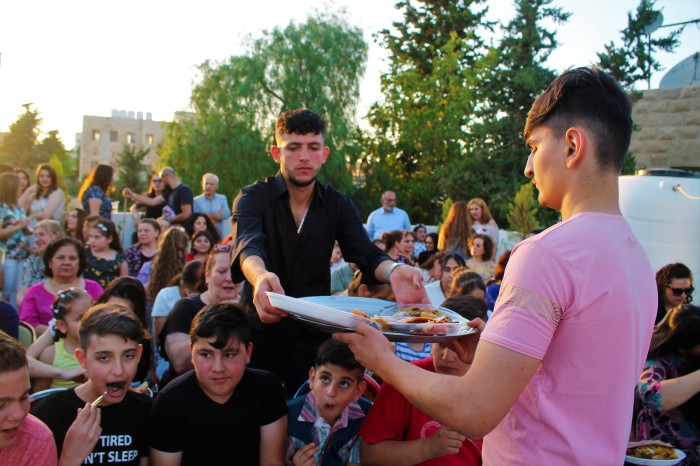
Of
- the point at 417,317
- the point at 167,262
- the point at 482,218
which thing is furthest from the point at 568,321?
the point at 482,218

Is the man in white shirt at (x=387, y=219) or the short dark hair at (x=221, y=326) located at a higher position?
the man in white shirt at (x=387, y=219)

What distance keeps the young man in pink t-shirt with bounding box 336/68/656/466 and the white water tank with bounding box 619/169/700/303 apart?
843cm

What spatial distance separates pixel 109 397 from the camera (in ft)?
10.5

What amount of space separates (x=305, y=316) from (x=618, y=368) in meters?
0.93

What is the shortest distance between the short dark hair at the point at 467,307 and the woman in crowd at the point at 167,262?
370 cm

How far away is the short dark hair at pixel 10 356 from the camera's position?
2615 millimetres

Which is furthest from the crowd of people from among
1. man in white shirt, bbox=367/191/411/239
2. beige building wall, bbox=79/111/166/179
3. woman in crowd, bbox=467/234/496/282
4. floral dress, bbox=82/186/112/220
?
beige building wall, bbox=79/111/166/179

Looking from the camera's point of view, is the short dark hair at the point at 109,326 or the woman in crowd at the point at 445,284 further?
the woman in crowd at the point at 445,284

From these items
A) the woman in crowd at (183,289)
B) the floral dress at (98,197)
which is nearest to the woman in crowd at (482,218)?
the woman in crowd at (183,289)

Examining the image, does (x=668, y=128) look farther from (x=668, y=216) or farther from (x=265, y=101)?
(x=265, y=101)

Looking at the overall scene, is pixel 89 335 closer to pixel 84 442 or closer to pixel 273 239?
pixel 84 442

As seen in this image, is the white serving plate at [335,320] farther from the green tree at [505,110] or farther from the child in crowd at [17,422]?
the green tree at [505,110]

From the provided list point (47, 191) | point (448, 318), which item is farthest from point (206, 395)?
point (47, 191)

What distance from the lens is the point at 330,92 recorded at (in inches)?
895
